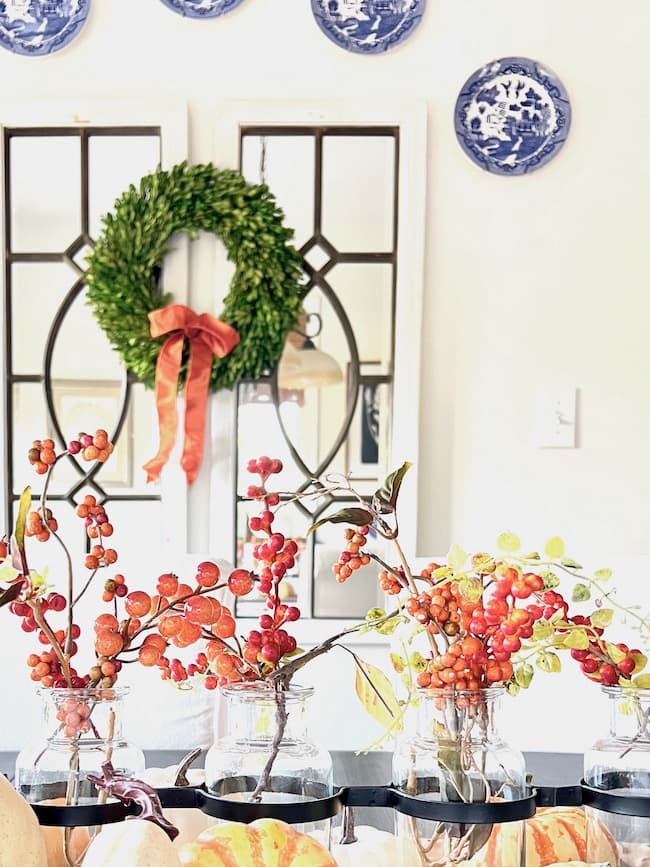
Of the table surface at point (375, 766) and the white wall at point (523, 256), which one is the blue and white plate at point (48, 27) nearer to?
the white wall at point (523, 256)

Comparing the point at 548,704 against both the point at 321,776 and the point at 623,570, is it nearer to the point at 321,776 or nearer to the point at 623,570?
the point at 623,570

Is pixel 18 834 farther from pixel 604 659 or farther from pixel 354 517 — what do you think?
pixel 604 659

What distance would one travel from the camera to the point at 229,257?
8.23 ft

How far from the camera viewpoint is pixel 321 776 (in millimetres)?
637

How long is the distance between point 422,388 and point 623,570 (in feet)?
2.98

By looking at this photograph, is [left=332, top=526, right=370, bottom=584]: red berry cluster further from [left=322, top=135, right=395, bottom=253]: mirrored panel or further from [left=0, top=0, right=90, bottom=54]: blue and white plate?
[left=0, top=0, right=90, bottom=54]: blue and white plate

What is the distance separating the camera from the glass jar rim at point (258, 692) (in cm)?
62


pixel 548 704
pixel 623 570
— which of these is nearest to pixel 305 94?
pixel 623 570

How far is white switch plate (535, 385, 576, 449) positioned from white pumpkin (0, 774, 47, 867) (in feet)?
6.90

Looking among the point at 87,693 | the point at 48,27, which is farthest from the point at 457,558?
the point at 48,27

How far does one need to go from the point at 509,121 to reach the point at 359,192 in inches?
15.7

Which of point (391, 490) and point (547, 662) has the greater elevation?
point (391, 490)

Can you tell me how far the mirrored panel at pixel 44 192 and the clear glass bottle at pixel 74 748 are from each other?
2124mm

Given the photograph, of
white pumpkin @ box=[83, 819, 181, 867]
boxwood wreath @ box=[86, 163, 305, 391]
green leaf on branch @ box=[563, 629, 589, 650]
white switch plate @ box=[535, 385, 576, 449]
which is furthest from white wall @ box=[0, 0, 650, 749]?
white pumpkin @ box=[83, 819, 181, 867]
